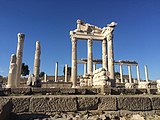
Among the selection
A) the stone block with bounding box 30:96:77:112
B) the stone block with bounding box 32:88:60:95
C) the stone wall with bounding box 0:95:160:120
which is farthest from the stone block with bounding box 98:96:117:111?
the stone block with bounding box 32:88:60:95

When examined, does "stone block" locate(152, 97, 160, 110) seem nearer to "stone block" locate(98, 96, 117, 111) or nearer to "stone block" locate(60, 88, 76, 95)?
"stone block" locate(98, 96, 117, 111)

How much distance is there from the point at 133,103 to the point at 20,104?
340cm

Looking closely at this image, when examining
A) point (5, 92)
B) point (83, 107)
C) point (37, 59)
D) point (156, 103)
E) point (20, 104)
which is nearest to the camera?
point (20, 104)

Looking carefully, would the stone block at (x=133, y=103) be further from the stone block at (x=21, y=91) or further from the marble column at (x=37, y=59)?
the marble column at (x=37, y=59)

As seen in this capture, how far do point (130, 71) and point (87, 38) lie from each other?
20.9m

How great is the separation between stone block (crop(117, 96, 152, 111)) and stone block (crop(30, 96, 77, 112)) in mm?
1457

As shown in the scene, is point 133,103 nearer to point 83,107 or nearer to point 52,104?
point 83,107

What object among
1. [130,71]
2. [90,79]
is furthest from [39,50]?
[130,71]

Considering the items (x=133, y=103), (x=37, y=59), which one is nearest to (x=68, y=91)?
(x=133, y=103)

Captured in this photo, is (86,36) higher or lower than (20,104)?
higher

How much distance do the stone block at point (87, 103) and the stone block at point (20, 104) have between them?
151 centimetres

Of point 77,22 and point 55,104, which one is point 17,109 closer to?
point 55,104

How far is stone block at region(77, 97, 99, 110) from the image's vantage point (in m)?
4.62

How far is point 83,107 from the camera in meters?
4.61
